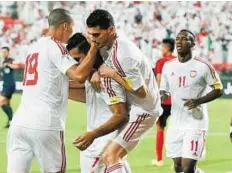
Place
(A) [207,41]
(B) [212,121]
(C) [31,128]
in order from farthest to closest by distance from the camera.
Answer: (A) [207,41] → (B) [212,121] → (C) [31,128]

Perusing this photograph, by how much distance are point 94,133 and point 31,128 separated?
80cm

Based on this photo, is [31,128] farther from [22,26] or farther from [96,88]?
[22,26]

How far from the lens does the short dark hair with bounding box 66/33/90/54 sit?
Answer: 6582 millimetres

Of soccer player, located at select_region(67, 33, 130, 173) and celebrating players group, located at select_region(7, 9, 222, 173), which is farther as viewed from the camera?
soccer player, located at select_region(67, 33, 130, 173)

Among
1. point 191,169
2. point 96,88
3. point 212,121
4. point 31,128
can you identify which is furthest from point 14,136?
point 212,121

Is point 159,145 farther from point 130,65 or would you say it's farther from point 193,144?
point 130,65

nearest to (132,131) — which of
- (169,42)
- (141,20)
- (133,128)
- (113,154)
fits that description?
(133,128)

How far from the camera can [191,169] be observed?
27.5 ft

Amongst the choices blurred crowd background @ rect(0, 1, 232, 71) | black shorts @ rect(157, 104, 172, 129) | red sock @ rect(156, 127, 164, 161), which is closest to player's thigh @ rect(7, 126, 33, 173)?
red sock @ rect(156, 127, 164, 161)

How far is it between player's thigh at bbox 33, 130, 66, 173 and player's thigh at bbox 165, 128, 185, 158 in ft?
8.15

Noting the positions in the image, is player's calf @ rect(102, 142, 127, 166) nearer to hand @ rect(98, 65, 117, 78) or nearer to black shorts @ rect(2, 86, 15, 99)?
hand @ rect(98, 65, 117, 78)

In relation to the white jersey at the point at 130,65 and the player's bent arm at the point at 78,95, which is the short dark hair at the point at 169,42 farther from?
the white jersey at the point at 130,65

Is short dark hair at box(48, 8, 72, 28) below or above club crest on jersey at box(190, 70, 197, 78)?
above

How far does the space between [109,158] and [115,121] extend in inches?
22.2
